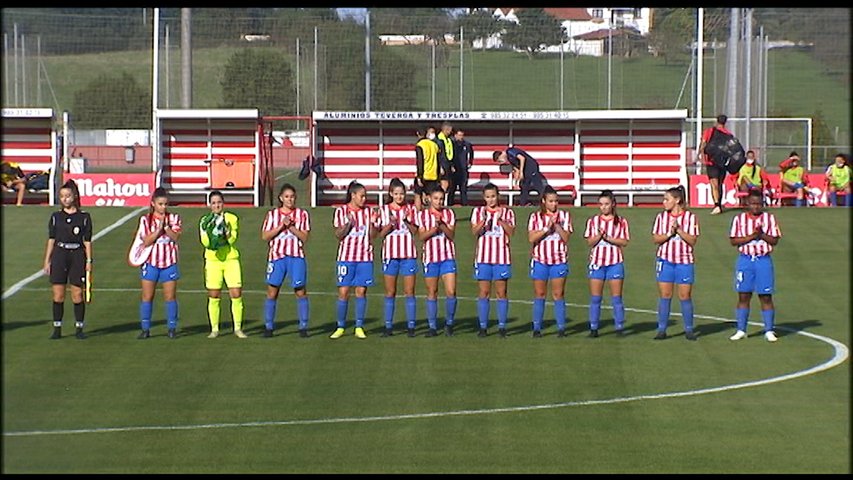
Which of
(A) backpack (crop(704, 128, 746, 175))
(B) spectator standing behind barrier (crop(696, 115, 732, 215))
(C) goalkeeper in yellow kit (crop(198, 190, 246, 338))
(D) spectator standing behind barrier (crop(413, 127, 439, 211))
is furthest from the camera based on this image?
(B) spectator standing behind barrier (crop(696, 115, 732, 215))

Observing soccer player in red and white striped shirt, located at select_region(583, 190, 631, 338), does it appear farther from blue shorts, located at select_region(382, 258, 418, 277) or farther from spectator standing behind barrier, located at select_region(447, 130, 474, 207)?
spectator standing behind barrier, located at select_region(447, 130, 474, 207)

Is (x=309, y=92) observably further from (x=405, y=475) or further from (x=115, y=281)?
(x=405, y=475)

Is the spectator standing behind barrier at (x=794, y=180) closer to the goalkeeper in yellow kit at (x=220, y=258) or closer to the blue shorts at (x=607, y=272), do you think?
the blue shorts at (x=607, y=272)

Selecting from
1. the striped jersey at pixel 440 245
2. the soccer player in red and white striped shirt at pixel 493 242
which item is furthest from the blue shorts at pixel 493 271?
the striped jersey at pixel 440 245

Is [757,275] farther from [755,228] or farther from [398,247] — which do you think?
[398,247]

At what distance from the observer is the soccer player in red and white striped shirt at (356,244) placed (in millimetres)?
18828

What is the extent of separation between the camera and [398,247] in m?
19.1

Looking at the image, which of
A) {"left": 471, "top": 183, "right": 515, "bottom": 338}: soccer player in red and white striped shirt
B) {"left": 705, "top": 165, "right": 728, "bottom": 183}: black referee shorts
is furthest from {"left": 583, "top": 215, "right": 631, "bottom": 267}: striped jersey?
{"left": 705, "top": 165, "right": 728, "bottom": 183}: black referee shorts

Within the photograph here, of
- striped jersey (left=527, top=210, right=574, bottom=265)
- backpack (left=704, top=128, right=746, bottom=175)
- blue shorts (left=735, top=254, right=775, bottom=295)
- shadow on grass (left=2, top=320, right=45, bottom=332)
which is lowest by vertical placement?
shadow on grass (left=2, top=320, right=45, bottom=332)

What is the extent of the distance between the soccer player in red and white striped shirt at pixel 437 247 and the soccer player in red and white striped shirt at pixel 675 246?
261 cm

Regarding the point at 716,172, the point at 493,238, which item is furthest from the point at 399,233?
the point at 716,172

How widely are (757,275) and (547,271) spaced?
2640mm

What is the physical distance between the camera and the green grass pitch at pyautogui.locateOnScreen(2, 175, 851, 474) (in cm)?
1303

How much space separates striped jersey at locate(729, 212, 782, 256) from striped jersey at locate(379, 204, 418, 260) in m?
4.10
